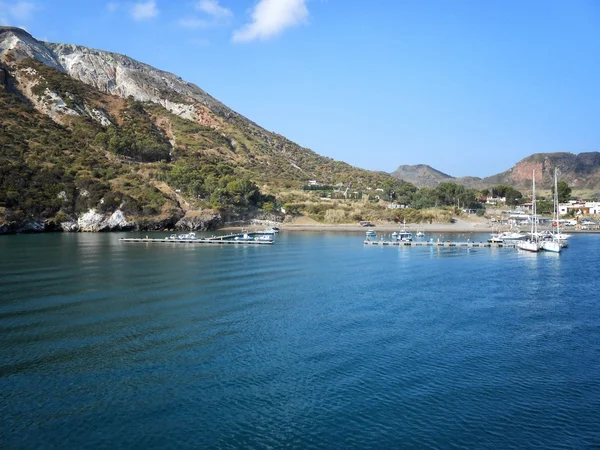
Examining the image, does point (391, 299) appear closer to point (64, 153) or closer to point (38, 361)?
point (38, 361)

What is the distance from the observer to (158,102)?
18700 cm

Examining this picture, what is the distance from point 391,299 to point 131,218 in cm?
7392

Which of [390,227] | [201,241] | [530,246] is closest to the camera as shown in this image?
[530,246]

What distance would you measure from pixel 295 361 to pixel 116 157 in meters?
110

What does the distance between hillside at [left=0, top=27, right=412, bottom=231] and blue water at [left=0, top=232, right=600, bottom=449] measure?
54.3 metres

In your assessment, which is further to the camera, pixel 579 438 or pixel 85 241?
pixel 85 241

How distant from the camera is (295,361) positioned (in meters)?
21.4

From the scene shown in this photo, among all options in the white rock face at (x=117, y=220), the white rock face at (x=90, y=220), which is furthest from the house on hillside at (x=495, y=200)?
the white rock face at (x=90, y=220)

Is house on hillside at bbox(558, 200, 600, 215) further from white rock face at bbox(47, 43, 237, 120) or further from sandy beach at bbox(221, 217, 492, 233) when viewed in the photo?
white rock face at bbox(47, 43, 237, 120)

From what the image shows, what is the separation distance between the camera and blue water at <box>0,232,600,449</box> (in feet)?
50.7

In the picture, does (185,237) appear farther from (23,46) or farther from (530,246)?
(23,46)

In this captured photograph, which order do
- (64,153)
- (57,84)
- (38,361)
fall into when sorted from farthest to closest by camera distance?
(57,84), (64,153), (38,361)

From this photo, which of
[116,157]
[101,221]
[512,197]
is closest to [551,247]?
[101,221]

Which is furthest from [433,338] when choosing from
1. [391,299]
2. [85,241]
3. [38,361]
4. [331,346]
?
[85,241]
